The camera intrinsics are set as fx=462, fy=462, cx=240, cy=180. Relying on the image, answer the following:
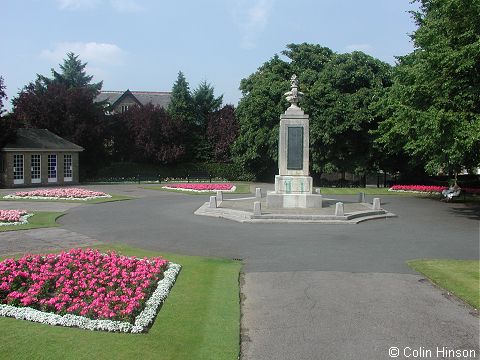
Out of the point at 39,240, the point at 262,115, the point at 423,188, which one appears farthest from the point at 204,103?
the point at 39,240

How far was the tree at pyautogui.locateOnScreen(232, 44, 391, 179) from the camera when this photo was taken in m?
39.6

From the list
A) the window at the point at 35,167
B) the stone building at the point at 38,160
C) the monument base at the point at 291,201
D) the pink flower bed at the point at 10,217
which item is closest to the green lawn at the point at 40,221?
the pink flower bed at the point at 10,217

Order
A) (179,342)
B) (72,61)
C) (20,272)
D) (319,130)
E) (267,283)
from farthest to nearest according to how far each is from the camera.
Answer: (72,61)
(319,130)
(267,283)
(20,272)
(179,342)

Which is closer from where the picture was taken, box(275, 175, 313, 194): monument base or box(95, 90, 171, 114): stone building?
box(275, 175, 313, 194): monument base

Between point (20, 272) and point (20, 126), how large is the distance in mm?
38995

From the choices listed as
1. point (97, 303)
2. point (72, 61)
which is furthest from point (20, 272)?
point (72, 61)

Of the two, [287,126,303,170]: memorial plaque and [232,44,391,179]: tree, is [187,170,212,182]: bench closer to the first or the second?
[232,44,391,179]: tree

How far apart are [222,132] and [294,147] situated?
35651mm

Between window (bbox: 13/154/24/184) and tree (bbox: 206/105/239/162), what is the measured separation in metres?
23.1

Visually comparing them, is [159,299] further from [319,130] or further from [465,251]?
[319,130]

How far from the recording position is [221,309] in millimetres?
7883

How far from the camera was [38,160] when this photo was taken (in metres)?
41.9

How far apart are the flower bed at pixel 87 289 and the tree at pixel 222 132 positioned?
46.0 meters

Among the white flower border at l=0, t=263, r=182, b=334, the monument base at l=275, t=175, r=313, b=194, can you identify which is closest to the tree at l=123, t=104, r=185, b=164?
the monument base at l=275, t=175, r=313, b=194
